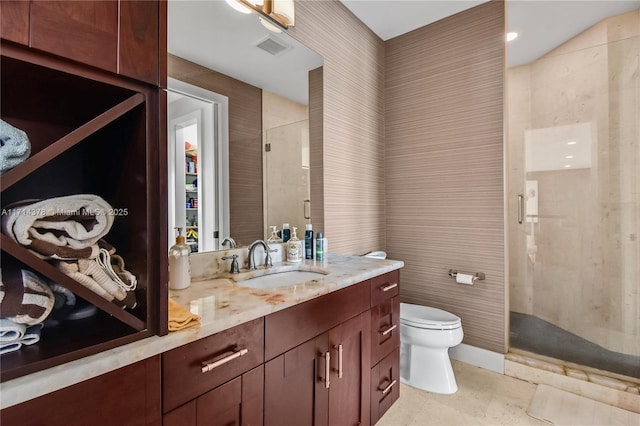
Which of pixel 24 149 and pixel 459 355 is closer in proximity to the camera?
pixel 24 149

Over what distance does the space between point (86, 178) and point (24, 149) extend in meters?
0.29

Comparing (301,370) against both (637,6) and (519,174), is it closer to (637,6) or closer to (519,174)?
(519,174)

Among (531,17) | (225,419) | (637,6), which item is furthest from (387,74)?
(225,419)

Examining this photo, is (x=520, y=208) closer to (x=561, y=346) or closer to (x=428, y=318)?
(x=561, y=346)

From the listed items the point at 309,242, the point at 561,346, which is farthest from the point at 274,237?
the point at 561,346

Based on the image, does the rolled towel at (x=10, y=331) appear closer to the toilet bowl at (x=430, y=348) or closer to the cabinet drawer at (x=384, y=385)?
the cabinet drawer at (x=384, y=385)

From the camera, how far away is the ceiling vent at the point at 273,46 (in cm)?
166

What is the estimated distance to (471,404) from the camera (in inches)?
71.6

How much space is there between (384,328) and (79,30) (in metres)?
1.64

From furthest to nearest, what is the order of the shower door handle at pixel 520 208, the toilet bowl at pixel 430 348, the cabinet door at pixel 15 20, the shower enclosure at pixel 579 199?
the shower door handle at pixel 520 208
the shower enclosure at pixel 579 199
the toilet bowl at pixel 430 348
the cabinet door at pixel 15 20

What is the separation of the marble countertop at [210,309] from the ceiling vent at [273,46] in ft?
3.88

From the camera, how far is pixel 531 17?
223cm

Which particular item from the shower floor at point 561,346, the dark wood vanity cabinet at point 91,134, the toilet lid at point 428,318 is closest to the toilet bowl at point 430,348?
the toilet lid at point 428,318

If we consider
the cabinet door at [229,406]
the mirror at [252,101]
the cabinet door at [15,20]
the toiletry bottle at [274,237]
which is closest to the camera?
the cabinet door at [15,20]
